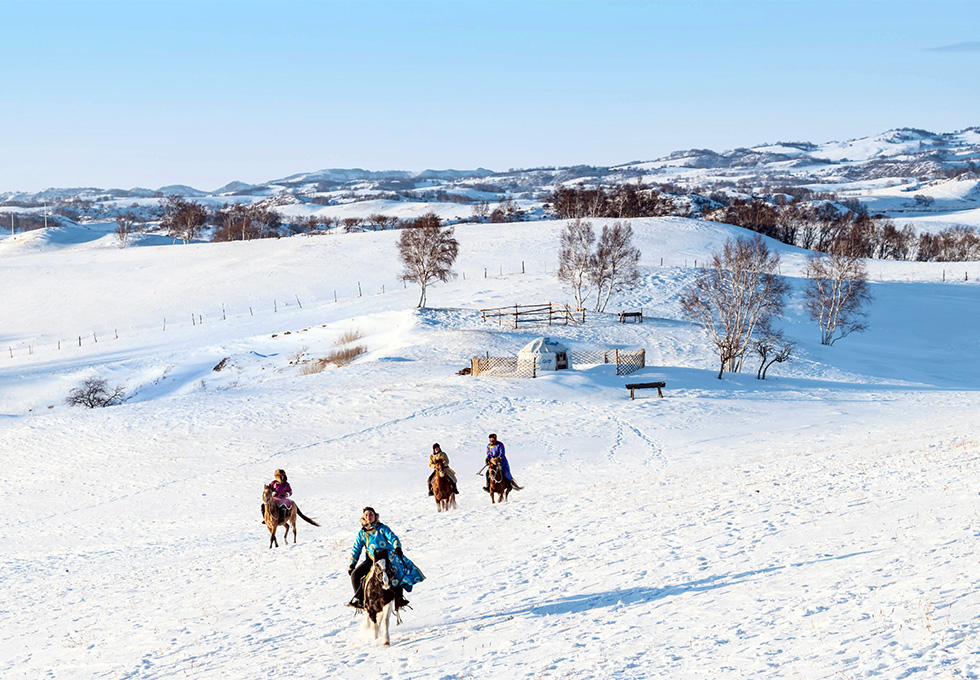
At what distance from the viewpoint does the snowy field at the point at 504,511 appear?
10.5m

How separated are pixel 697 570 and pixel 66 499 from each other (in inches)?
853

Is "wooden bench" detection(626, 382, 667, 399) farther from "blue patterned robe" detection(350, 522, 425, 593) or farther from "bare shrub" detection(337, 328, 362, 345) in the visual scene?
"blue patterned robe" detection(350, 522, 425, 593)

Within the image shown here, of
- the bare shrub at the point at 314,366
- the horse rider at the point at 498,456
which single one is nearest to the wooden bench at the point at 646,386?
the horse rider at the point at 498,456

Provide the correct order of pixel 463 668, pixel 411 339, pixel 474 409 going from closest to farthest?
pixel 463 668, pixel 474 409, pixel 411 339

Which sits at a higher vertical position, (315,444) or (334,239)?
(334,239)

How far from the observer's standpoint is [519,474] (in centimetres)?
2642

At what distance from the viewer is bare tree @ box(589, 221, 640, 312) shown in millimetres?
67312

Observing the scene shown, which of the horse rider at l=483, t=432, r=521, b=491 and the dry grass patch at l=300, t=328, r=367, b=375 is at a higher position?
the horse rider at l=483, t=432, r=521, b=491

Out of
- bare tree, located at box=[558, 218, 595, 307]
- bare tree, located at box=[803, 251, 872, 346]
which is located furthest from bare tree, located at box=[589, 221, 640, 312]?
bare tree, located at box=[803, 251, 872, 346]

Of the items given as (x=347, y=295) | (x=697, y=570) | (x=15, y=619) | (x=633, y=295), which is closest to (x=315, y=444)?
(x=15, y=619)

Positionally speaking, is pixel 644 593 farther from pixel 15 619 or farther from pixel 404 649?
pixel 15 619

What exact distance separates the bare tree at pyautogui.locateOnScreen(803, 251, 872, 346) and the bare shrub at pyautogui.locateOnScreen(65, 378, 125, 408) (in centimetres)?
4998

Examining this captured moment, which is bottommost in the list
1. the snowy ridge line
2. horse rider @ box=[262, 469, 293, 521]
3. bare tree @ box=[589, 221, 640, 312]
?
the snowy ridge line

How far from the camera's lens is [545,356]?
143ft
